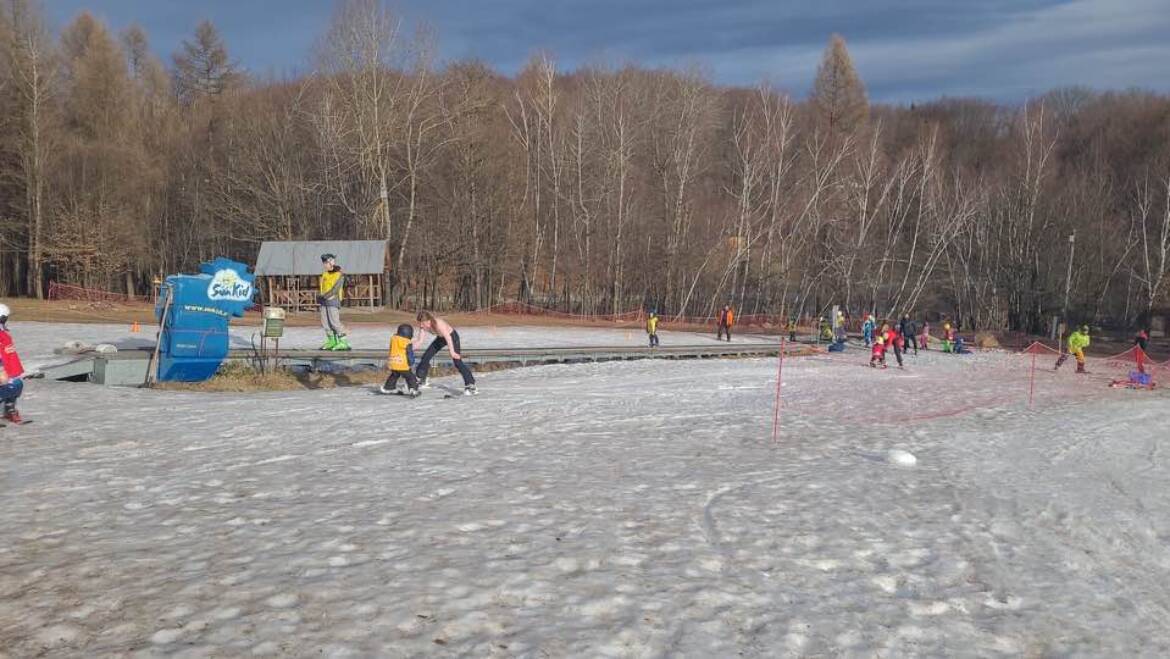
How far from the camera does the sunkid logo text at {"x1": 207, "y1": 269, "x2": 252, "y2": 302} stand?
16641 millimetres

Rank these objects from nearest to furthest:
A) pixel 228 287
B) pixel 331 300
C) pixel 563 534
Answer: pixel 563 534 < pixel 228 287 < pixel 331 300

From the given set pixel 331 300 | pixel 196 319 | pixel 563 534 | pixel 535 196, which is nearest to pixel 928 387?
pixel 331 300

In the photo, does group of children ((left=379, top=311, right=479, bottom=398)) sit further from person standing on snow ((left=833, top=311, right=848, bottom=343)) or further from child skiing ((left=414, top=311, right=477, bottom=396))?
person standing on snow ((left=833, top=311, right=848, bottom=343))

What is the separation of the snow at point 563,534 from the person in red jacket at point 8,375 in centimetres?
63

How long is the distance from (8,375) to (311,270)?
3921cm

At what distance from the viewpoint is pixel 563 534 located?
21.5 ft

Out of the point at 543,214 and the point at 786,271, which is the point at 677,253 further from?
the point at 543,214

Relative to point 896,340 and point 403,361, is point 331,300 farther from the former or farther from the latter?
point 896,340

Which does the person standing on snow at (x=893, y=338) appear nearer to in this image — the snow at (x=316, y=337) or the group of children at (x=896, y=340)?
the group of children at (x=896, y=340)

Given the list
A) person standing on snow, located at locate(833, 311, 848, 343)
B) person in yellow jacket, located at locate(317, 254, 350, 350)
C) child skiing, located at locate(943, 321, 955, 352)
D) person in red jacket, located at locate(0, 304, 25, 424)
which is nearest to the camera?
person in red jacket, located at locate(0, 304, 25, 424)

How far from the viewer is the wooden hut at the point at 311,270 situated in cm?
4784

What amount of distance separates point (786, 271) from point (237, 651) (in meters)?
54.7

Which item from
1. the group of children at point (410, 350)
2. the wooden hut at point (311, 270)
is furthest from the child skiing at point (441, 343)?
the wooden hut at point (311, 270)

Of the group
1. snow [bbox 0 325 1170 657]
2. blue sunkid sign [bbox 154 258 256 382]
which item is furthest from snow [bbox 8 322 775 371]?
snow [bbox 0 325 1170 657]
